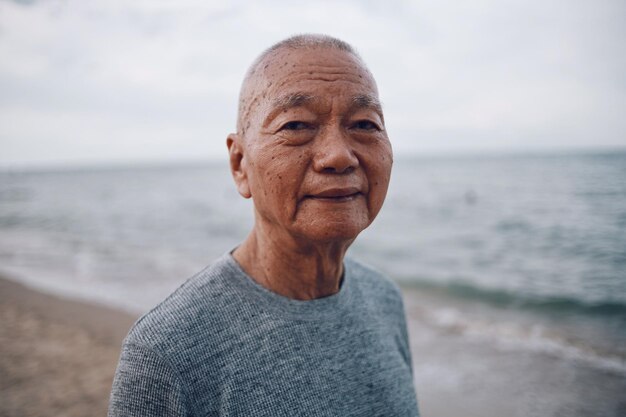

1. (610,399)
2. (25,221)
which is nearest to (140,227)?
(25,221)

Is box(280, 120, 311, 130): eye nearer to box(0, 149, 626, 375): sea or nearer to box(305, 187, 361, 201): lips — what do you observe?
box(305, 187, 361, 201): lips

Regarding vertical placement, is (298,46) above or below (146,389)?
above

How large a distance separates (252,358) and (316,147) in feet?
2.49

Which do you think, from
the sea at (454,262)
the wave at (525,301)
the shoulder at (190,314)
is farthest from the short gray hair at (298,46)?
the wave at (525,301)

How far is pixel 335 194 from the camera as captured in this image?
51.0 inches

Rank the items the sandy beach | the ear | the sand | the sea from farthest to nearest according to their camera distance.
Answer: the sea < the sandy beach < the sand < the ear

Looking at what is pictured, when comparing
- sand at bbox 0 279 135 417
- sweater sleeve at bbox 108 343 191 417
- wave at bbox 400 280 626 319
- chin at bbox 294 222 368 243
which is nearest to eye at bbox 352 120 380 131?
chin at bbox 294 222 368 243

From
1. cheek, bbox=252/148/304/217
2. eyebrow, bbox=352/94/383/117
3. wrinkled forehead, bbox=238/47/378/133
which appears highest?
wrinkled forehead, bbox=238/47/378/133

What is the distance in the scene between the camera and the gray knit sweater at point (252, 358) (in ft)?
3.96

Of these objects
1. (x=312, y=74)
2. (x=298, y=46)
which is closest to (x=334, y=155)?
(x=312, y=74)

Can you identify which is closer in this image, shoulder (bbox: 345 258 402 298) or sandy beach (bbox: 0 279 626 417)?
shoulder (bbox: 345 258 402 298)

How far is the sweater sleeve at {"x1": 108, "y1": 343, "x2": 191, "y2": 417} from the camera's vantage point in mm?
1169

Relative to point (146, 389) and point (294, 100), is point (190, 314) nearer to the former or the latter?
point (146, 389)

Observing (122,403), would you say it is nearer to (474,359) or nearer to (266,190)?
(266,190)
